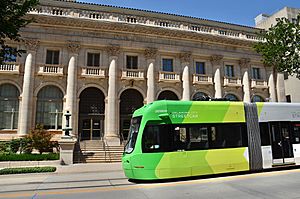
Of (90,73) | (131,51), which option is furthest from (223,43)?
(90,73)

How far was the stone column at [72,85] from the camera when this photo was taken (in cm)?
2423

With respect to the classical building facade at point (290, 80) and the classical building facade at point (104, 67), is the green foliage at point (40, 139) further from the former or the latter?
the classical building facade at point (290, 80)

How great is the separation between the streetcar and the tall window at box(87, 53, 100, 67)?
53.2 feet

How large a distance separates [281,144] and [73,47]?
20.9m

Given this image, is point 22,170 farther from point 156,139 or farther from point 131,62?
point 131,62

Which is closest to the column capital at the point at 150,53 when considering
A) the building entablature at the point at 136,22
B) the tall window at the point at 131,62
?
the tall window at the point at 131,62

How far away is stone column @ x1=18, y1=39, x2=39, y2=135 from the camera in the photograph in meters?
22.9

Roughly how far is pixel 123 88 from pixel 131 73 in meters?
1.87

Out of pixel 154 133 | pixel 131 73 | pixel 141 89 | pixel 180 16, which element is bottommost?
pixel 154 133

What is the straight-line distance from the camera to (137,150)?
10.1 meters

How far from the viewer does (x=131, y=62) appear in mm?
27453

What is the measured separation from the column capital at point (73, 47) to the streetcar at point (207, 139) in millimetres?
16401

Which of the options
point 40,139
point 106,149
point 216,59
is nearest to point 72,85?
point 40,139

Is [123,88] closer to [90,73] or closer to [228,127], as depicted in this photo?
[90,73]
